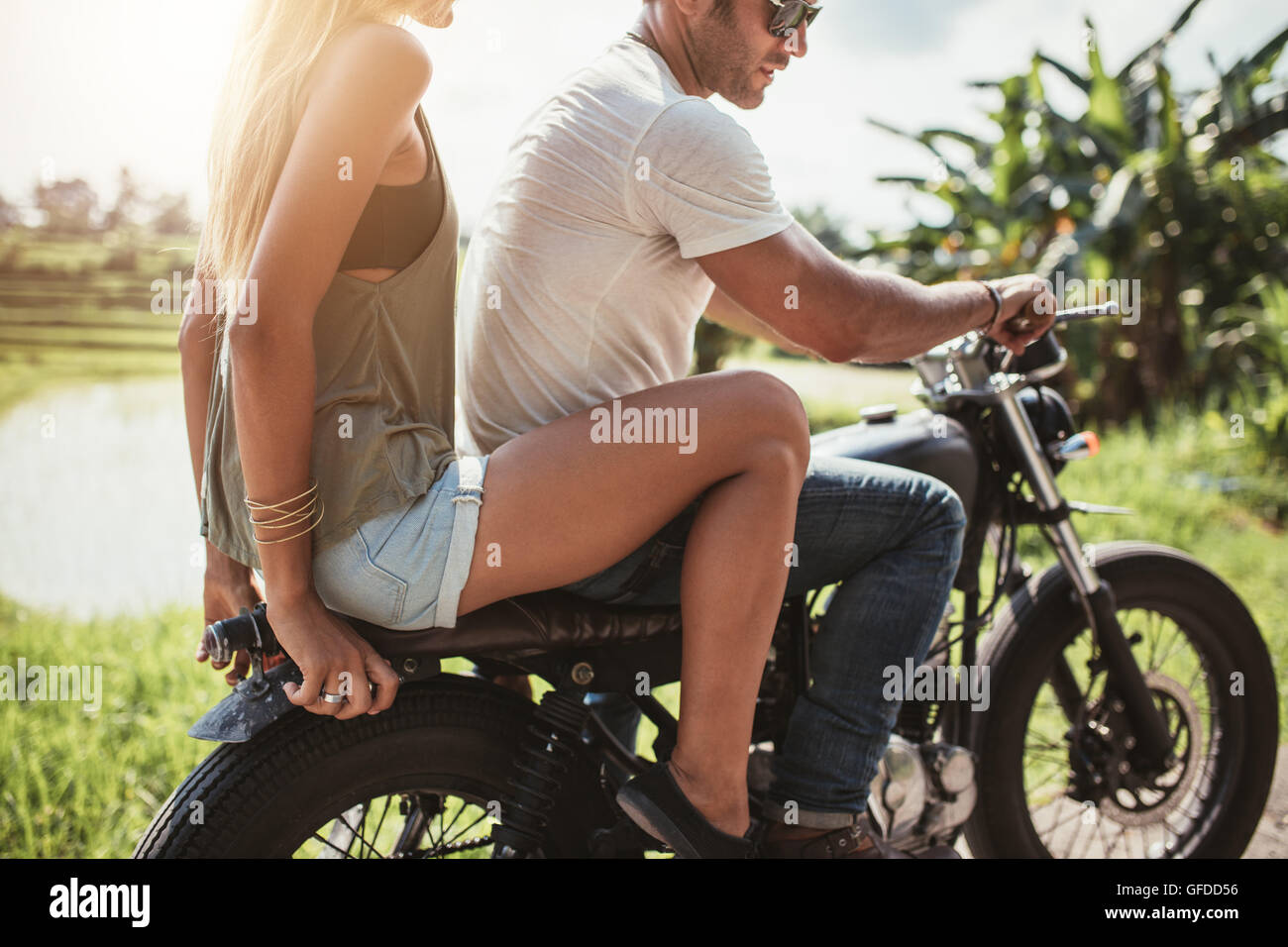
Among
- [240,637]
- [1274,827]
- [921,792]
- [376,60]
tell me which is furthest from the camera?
[1274,827]

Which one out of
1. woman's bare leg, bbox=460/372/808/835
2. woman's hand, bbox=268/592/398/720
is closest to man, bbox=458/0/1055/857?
woman's bare leg, bbox=460/372/808/835

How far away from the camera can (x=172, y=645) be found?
12.7 ft

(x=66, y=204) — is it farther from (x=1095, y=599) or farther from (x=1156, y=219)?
(x=1156, y=219)

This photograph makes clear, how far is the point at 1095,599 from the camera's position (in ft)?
7.55

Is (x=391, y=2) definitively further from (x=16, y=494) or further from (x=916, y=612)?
(x=16, y=494)

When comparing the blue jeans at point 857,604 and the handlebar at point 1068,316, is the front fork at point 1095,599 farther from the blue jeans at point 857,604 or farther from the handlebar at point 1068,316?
Result: the blue jeans at point 857,604

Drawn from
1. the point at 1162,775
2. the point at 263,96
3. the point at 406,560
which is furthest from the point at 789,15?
the point at 1162,775

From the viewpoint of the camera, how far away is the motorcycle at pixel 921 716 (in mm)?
1615

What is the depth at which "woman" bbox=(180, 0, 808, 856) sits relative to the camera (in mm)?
1444

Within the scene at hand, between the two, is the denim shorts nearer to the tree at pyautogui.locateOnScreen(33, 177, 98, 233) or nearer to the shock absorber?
the shock absorber

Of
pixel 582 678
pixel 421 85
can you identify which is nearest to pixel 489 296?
pixel 421 85

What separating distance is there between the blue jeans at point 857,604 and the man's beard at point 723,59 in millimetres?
754

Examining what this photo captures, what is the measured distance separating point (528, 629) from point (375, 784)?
14.2 inches

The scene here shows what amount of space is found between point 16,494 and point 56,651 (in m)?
1.79
